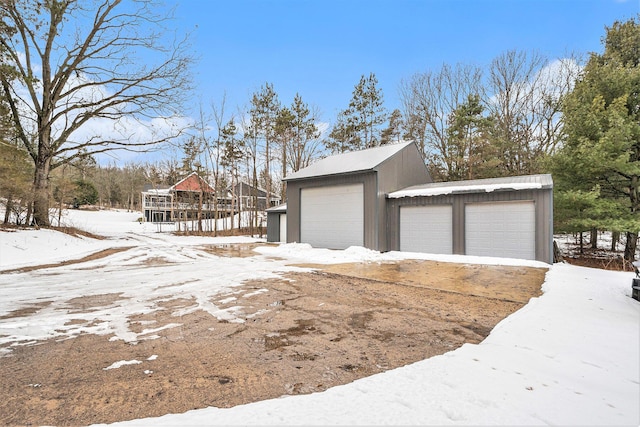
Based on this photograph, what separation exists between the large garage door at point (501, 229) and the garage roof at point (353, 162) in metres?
3.97

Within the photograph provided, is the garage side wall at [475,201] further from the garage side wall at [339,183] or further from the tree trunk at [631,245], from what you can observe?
the tree trunk at [631,245]

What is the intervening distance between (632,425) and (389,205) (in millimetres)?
10628

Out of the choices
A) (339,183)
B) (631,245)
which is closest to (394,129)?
(339,183)

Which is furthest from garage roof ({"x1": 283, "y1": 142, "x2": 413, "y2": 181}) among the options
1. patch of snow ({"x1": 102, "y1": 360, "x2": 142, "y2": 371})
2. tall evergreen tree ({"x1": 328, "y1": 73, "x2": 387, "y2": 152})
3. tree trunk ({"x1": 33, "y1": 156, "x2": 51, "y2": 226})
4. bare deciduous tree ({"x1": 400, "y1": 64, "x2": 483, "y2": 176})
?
tree trunk ({"x1": 33, "y1": 156, "x2": 51, "y2": 226})

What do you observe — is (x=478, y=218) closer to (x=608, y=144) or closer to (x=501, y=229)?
(x=501, y=229)

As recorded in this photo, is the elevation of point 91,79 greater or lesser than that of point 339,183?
greater

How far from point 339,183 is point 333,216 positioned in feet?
4.70

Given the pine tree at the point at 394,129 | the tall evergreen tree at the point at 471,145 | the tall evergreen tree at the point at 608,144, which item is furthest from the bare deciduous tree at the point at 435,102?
the tall evergreen tree at the point at 608,144

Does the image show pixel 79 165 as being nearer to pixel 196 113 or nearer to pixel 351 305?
pixel 196 113

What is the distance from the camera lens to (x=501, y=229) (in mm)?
9695

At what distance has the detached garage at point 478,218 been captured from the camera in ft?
29.7

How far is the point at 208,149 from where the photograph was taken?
23.4 metres

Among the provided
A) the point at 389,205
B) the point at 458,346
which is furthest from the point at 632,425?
the point at 389,205

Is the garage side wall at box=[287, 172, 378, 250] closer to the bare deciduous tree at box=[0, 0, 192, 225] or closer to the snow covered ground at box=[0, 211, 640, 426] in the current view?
the snow covered ground at box=[0, 211, 640, 426]
